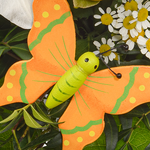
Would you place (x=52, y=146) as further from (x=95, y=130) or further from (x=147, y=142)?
(x=147, y=142)

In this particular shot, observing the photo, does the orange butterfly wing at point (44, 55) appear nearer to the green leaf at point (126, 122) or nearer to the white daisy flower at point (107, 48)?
the white daisy flower at point (107, 48)

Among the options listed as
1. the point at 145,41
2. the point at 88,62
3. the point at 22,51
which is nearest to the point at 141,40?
the point at 145,41

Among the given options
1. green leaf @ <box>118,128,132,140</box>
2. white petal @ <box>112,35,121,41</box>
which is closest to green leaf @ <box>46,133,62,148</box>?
green leaf @ <box>118,128,132,140</box>

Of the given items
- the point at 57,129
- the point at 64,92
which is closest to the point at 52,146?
the point at 57,129

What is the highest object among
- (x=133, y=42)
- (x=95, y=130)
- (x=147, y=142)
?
(x=133, y=42)

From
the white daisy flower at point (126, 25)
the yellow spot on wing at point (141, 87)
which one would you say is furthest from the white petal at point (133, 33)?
the yellow spot on wing at point (141, 87)
